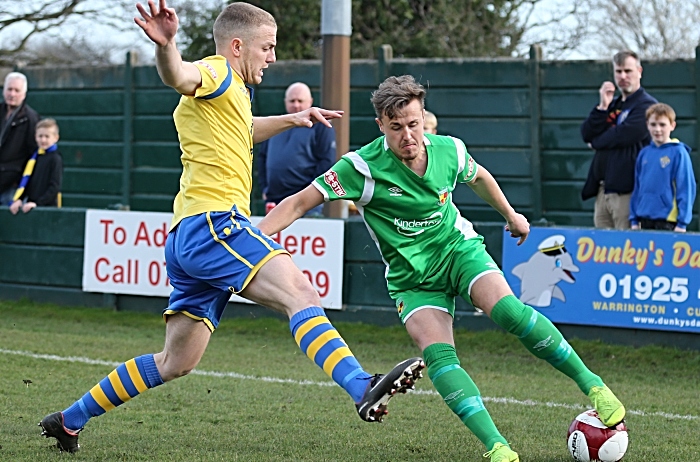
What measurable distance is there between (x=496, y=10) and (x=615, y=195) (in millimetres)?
10939

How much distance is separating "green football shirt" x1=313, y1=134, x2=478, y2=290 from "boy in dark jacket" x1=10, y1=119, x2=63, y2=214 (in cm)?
757

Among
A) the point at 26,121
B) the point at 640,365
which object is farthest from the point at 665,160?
the point at 26,121

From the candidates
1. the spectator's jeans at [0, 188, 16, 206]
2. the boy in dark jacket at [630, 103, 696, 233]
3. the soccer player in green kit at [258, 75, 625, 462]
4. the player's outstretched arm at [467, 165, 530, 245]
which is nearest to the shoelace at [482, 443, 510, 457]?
the soccer player in green kit at [258, 75, 625, 462]

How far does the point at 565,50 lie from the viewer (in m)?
20.6

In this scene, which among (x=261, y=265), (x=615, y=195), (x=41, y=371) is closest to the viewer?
(x=261, y=265)

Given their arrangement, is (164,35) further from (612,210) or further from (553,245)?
(612,210)

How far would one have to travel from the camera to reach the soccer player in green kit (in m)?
5.11

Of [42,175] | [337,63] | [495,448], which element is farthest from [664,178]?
[42,175]

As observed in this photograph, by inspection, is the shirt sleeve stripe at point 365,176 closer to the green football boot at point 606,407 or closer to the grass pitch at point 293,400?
the grass pitch at point 293,400

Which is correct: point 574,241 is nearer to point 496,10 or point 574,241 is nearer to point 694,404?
point 694,404

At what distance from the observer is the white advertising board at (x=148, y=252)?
10367mm

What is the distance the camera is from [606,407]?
521cm

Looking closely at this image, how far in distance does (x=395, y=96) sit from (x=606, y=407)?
6.08 ft

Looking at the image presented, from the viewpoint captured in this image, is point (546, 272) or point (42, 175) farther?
point (42, 175)
